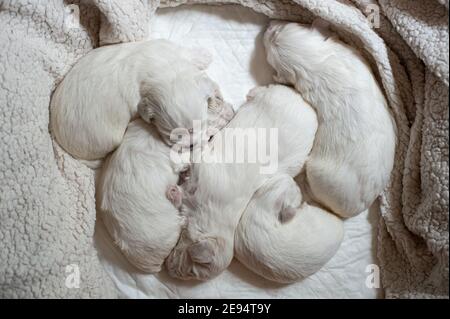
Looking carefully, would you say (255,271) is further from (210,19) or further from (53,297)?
(210,19)

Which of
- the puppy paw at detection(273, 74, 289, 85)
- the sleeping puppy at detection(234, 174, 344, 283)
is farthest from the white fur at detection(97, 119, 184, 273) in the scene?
the puppy paw at detection(273, 74, 289, 85)

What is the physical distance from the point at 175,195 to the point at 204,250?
143 mm

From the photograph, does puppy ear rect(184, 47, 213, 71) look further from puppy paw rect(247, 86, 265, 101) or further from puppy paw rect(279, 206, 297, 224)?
puppy paw rect(279, 206, 297, 224)

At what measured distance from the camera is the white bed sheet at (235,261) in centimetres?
133

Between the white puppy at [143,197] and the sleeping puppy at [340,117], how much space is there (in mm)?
238

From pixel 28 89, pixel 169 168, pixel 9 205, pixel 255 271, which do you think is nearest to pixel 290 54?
pixel 169 168

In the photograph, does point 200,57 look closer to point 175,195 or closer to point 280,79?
point 280,79

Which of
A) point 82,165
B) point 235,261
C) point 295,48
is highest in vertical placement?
point 295,48

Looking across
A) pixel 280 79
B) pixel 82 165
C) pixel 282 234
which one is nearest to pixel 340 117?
pixel 280 79

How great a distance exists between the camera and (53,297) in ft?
4.14

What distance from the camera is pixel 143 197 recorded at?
1.23m

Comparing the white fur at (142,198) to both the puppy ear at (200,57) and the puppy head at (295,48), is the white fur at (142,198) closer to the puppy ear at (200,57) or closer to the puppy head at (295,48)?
the puppy ear at (200,57)

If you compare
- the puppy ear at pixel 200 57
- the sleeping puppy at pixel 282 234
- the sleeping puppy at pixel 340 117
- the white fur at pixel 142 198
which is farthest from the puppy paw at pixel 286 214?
the puppy ear at pixel 200 57
